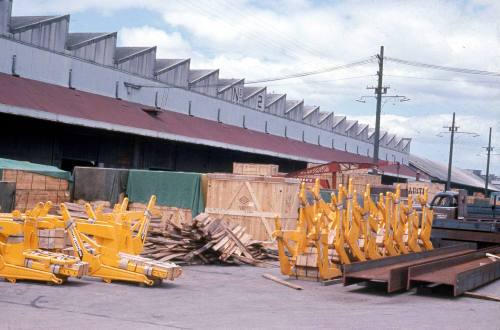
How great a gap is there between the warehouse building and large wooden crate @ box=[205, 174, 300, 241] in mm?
9391

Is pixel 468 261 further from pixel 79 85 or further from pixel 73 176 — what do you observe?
pixel 79 85

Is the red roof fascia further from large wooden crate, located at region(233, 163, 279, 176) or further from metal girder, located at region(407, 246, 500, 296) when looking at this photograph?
metal girder, located at region(407, 246, 500, 296)

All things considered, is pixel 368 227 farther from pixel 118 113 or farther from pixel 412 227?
pixel 118 113

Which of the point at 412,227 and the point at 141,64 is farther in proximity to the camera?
the point at 141,64

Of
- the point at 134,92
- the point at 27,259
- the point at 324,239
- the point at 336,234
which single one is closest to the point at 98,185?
the point at 336,234

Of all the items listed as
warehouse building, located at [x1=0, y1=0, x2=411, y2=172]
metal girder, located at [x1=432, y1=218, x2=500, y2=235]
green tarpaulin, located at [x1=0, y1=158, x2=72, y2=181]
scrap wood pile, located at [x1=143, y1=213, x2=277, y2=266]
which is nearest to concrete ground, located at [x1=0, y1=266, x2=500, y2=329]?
scrap wood pile, located at [x1=143, y1=213, x2=277, y2=266]

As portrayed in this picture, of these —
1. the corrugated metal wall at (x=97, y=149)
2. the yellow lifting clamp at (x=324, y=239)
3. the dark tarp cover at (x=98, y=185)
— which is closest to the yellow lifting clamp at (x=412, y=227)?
the yellow lifting clamp at (x=324, y=239)

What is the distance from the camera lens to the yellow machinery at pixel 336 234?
15.0 metres

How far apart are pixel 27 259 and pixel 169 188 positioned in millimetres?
11166

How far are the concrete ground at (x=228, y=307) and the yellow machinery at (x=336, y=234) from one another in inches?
28.1

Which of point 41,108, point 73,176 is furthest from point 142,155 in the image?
point 73,176

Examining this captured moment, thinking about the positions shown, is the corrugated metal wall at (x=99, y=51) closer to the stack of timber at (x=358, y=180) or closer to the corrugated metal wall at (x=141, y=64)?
the corrugated metal wall at (x=141, y=64)

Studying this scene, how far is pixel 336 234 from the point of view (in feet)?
50.5

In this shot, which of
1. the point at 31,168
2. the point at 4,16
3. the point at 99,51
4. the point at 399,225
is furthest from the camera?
the point at 99,51
